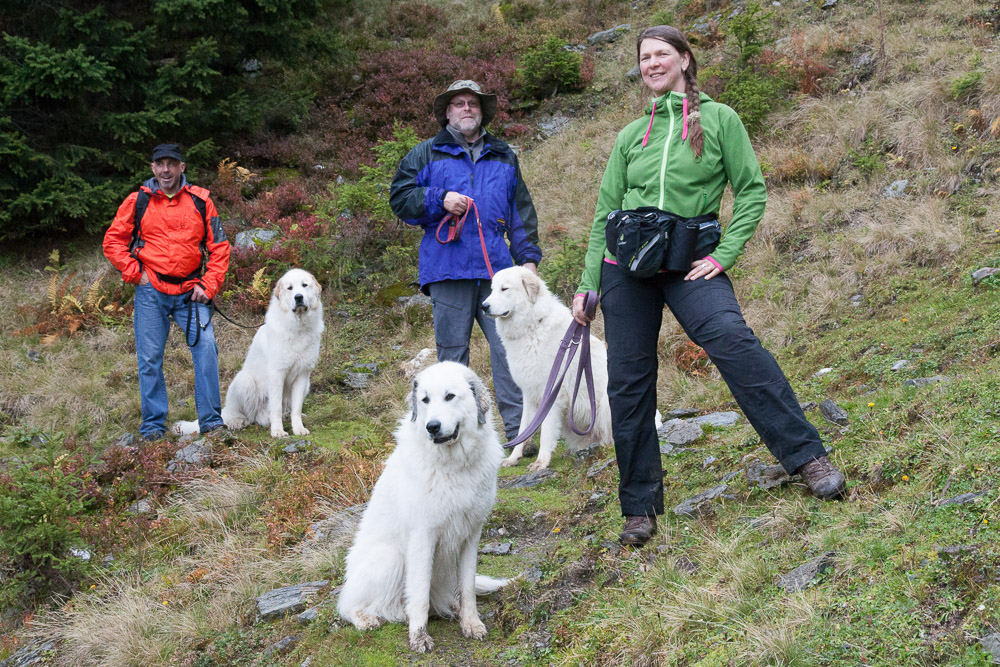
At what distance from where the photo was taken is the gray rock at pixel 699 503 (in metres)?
3.62

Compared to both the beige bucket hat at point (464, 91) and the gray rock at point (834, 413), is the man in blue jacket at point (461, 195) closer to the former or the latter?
the beige bucket hat at point (464, 91)

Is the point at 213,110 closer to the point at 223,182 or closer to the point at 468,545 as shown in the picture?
the point at 223,182

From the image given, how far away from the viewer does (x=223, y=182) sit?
1198 cm

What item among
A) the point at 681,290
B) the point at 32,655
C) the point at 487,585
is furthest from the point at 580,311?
the point at 32,655

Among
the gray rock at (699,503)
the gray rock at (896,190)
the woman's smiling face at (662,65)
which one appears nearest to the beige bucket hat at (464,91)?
the woman's smiling face at (662,65)

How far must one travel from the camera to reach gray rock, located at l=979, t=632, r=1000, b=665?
1.98 metres

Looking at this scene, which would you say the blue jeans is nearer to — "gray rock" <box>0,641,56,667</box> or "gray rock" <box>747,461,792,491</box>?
"gray rock" <box>0,641,56,667</box>

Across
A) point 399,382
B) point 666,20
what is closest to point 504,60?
point 666,20

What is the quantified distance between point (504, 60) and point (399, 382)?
9386 mm

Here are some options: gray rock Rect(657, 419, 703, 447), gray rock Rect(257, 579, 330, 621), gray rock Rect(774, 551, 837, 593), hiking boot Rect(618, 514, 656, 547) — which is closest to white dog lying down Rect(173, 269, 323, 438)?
gray rock Rect(257, 579, 330, 621)

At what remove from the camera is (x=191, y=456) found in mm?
6801

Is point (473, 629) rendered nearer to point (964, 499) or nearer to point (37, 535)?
point (964, 499)

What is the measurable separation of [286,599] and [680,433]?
110 inches

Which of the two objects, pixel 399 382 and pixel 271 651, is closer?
pixel 271 651
